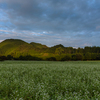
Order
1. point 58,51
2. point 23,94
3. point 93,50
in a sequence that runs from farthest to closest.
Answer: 1. point 93,50
2. point 58,51
3. point 23,94

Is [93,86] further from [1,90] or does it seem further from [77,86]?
[1,90]

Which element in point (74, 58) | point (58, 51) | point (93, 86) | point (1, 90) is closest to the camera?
point (1, 90)

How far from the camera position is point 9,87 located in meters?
4.76

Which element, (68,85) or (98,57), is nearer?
(68,85)

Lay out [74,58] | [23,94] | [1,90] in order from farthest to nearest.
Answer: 1. [74,58]
2. [1,90]
3. [23,94]

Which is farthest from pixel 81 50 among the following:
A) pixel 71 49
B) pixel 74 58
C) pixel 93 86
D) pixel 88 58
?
pixel 93 86

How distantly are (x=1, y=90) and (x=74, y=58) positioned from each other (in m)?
72.1

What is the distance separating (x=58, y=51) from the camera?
9194cm

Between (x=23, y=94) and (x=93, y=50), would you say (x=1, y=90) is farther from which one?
(x=93, y=50)

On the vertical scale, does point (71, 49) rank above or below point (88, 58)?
above

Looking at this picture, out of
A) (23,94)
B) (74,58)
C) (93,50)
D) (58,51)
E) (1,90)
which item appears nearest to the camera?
(23,94)

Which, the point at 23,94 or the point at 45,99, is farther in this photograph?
the point at 23,94

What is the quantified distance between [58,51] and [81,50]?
127 ft

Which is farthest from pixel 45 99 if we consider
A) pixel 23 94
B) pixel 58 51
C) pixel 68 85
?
pixel 58 51
